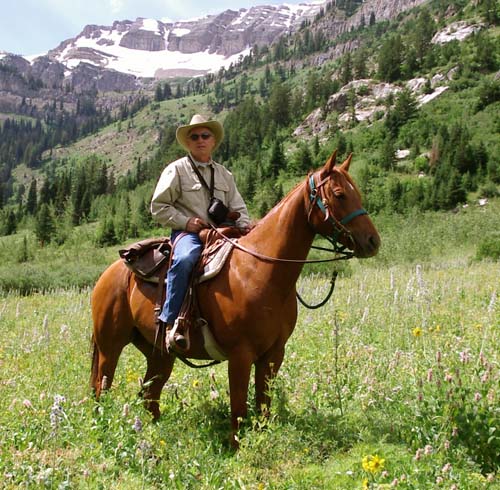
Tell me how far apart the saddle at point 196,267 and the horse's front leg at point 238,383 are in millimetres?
301

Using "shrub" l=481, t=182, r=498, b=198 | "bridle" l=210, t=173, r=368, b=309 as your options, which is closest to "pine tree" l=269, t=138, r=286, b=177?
"shrub" l=481, t=182, r=498, b=198

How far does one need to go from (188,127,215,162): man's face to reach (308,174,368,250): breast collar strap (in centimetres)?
149

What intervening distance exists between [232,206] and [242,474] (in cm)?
300

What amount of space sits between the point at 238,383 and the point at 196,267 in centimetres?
126

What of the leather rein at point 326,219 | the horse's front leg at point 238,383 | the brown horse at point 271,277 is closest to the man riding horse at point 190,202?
the brown horse at point 271,277

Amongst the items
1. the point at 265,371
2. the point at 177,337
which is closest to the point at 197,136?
the point at 177,337

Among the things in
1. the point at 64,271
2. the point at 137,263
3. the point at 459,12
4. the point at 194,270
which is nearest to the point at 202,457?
the point at 194,270

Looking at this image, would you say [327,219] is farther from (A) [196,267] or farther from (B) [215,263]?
(A) [196,267]

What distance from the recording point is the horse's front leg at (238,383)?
4473 mm

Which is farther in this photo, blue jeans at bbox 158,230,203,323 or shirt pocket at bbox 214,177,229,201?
shirt pocket at bbox 214,177,229,201

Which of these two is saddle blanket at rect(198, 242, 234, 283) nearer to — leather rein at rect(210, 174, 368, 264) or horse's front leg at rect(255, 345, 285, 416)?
leather rein at rect(210, 174, 368, 264)

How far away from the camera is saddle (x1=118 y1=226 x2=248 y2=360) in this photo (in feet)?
15.4

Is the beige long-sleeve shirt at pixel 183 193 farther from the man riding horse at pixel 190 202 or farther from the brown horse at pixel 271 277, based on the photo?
the brown horse at pixel 271 277

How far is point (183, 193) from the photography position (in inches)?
205
